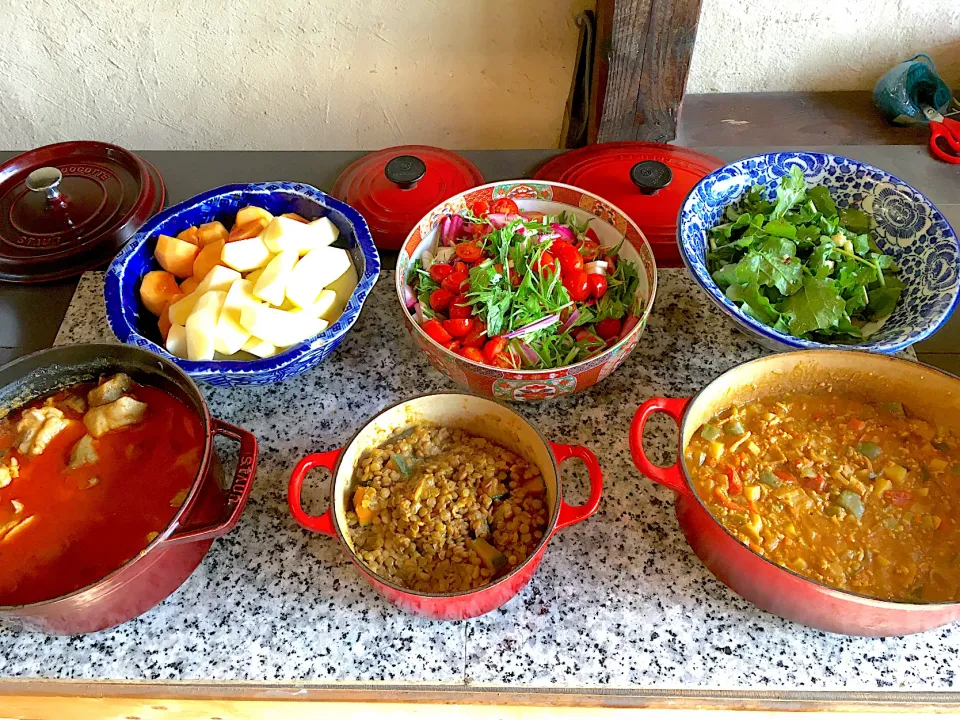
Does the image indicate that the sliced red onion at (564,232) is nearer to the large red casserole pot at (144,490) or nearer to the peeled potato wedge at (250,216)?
the peeled potato wedge at (250,216)

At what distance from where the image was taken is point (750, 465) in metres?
1.18

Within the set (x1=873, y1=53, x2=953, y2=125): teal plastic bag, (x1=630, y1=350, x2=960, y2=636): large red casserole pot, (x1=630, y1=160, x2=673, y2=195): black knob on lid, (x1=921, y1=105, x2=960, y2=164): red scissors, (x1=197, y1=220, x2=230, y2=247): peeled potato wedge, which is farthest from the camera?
(x1=873, y1=53, x2=953, y2=125): teal plastic bag

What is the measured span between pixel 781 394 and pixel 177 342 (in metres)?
1.09

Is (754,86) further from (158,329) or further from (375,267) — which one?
(158,329)

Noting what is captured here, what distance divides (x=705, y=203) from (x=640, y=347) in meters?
0.33

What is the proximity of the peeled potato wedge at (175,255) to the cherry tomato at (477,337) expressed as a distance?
58 centimetres

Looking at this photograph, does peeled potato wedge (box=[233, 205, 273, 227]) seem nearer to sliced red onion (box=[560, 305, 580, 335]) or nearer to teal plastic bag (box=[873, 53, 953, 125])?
sliced red onion (box=[560, 305, 580, 335])

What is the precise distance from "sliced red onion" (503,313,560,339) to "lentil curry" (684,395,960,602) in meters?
0.34

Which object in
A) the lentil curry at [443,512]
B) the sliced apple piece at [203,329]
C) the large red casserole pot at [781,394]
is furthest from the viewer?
the sliced apple piece at [203,329]

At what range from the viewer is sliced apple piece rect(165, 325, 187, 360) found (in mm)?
1280

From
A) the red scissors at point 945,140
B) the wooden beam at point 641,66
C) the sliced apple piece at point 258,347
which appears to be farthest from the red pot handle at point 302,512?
the red scissors at point 945,140

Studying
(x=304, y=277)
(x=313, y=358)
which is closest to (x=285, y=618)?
(x=313, y=358)

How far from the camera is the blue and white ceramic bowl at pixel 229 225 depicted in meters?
1.26

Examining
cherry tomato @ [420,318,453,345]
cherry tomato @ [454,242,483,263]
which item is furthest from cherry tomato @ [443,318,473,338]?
cherry tomato @ [454,242,483,263]
